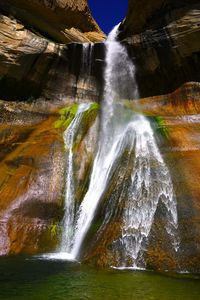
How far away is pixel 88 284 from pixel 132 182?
Answer: 5892mm

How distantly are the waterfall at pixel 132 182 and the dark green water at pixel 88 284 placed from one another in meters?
1.63

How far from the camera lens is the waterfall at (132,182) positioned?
13250 millimetres

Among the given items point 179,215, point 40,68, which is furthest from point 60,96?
point 179,215

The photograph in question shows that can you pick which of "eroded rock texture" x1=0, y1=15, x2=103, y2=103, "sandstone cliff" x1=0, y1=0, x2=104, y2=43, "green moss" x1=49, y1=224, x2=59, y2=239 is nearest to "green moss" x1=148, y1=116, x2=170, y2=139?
"green moss" x1=49, y1=224, x2=59, y2=239

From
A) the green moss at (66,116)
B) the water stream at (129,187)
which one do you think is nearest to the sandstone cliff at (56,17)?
the green moss at (66,116)

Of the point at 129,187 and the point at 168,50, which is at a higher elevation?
the point at 168,50

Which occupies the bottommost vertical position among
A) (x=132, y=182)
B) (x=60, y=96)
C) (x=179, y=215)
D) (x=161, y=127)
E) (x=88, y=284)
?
(x=88, y=284)

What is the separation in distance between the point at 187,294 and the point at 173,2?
20.5m

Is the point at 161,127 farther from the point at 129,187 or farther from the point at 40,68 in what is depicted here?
the point at 40,68

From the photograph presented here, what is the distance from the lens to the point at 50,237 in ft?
54.6

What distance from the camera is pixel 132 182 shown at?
1539cm

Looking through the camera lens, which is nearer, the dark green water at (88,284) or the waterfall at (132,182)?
the dark green water at (88,284)

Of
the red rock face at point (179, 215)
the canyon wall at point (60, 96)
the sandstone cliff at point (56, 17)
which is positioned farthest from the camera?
the sandstone cliff at point (56, 17)

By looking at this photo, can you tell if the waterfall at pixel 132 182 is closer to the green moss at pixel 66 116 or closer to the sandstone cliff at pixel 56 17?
the green moss at pixel 66 116
